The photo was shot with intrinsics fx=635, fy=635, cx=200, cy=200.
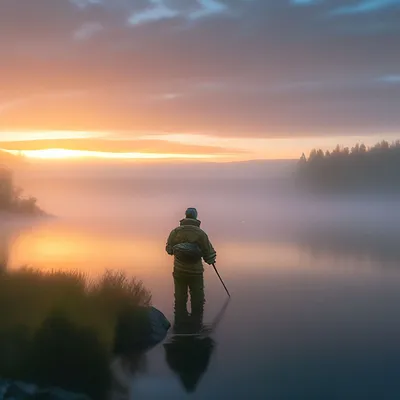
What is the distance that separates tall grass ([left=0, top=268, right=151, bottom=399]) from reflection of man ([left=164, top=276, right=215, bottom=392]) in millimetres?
1056

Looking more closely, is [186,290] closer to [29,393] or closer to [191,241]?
[191,241]

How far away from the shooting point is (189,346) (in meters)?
11.0

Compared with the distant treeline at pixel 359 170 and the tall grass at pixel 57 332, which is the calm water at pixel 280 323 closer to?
the tall grass at pixel 57 332

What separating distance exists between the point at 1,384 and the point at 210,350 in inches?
158

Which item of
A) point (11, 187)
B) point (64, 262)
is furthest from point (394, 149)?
point (64, 262)

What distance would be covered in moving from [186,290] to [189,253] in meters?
0.86

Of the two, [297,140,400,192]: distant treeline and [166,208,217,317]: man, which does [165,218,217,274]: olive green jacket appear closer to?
[166,208,217,317]: man

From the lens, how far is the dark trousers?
1282cm

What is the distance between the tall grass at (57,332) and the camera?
8188 mm

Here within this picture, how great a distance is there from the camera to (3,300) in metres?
10.2

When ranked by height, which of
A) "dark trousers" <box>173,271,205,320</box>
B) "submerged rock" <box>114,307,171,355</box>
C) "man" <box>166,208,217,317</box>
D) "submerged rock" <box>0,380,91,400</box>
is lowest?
"submerged rock" <box>0,380,91,400</box>

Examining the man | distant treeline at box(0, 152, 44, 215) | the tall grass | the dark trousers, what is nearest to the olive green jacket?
the man

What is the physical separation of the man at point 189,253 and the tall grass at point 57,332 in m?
1.60

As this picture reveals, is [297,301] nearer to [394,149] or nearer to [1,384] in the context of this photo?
[1,384]
